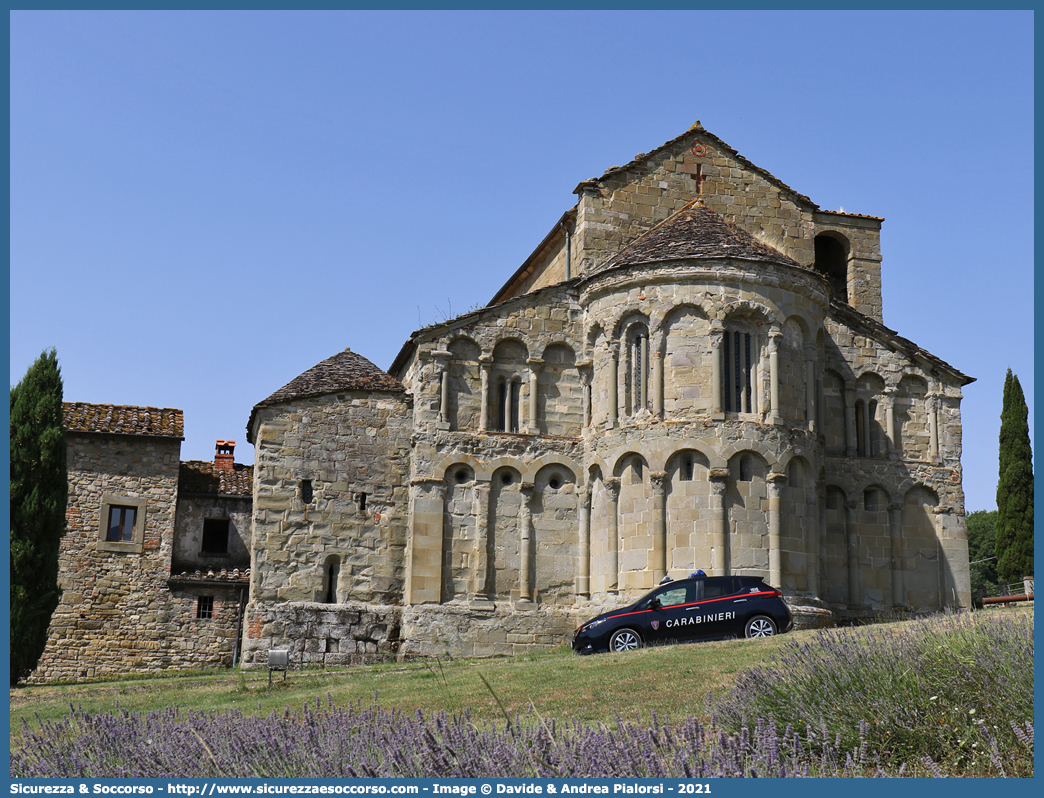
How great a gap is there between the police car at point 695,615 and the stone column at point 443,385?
727 centimetres

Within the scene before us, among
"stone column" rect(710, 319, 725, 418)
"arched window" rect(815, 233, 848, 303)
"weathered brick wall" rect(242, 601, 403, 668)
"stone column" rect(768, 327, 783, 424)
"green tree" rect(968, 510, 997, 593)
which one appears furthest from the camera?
"green tree" rect(968, 510, 997, 593)

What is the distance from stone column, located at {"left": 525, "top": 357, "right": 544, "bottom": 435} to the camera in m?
26.3

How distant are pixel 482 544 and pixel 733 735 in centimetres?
1617

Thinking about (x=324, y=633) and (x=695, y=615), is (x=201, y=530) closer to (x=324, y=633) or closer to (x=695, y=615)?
(x=324, y=633)

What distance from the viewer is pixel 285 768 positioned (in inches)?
342

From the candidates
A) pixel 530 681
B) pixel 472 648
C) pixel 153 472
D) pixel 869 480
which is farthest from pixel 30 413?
pixel 869 480

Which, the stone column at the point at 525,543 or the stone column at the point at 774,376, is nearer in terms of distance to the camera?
the stone column at the point at 774,376

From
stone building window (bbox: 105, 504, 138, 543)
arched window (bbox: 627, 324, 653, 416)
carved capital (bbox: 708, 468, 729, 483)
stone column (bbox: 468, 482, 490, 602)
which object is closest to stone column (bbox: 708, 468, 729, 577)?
carved capital (bbox: 708, 468, 729, 483)

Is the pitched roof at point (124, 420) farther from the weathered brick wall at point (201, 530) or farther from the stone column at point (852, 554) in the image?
the stone column at point (852, 554)

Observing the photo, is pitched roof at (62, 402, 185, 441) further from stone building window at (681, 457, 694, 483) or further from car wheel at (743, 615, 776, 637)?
car wheel at (743, 615, 776, 637)

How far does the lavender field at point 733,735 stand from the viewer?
26.5ft

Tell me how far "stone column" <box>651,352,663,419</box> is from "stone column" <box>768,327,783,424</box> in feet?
8.11

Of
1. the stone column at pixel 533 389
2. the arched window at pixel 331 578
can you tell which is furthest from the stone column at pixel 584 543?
the arched window at pixel 331 578

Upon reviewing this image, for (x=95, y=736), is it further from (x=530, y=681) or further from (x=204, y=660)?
(x=204, y=660)
